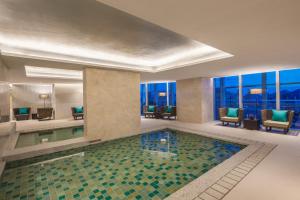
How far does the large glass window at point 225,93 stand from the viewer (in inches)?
343

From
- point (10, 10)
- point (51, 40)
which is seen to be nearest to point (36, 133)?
point (51, 40)

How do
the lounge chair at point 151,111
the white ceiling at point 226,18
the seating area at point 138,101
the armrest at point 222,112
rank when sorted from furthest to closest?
the lounge chair at point 151,111 → the armrest at point 222,112 → the seating area at point 138,101 → the white ceiling at point 226,18

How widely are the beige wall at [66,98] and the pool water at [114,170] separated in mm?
7459

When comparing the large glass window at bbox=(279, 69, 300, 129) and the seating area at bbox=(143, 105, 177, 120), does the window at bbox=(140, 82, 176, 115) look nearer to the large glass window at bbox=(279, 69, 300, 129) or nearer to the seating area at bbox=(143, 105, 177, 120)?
the seating area at bbox=(143, 105, 177, 120)

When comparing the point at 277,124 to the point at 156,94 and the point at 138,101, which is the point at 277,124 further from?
the point at 156,94

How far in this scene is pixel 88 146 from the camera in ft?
15.8

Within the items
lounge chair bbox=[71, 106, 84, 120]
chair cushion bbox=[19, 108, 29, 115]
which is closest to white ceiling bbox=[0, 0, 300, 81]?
lounge chair bbox=[71, 106, 84, 120]

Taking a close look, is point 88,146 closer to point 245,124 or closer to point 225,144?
point 225,144

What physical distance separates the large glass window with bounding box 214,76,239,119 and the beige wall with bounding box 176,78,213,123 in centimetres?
106

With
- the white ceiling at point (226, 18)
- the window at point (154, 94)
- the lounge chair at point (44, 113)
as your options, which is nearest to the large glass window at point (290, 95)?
the white ceiling at point (226, 18)

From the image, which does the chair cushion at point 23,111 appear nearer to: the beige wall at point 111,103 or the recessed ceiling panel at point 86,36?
the beige wall at point 111,103

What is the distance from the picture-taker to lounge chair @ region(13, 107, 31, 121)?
33.5 ft

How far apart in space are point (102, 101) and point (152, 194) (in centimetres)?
377

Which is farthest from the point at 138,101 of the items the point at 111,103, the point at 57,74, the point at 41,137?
the point at 57,74
